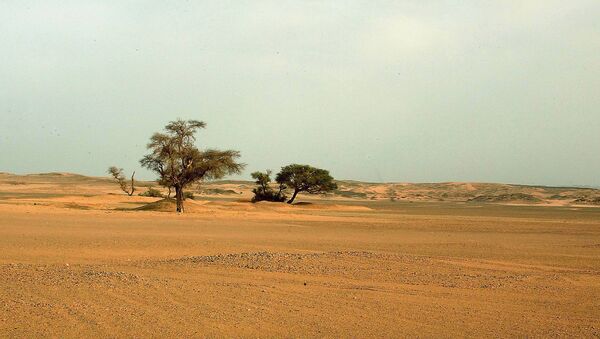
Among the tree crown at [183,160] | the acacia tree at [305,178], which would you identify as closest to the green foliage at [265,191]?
the acacia tree at [305,178]

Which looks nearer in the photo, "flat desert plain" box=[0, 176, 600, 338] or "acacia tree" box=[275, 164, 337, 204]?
"flat desert plain" box=[0, 176, 600, 338]

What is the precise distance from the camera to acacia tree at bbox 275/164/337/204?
65500 millimetres

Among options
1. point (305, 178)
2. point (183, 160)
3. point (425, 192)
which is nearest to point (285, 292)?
point (183, 160)

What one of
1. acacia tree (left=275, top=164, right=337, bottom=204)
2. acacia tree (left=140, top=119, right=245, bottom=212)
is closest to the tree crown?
acacia tree (left=140, top=119, right=245, bottom=212)

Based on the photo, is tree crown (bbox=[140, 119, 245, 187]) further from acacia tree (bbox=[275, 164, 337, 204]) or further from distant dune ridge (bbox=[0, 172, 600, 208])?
distant dune ridge (bbox=[0, 172, 600, 208])

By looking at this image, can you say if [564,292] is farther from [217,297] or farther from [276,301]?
[217,297]

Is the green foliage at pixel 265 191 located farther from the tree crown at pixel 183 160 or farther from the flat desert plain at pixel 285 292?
the flat desert plain at pixel 285 292

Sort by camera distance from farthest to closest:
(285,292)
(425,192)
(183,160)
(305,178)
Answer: (425,192)
(305,178)
(183,160)
(285,292)

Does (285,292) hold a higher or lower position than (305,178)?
lower

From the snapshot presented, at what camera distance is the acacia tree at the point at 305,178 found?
65500 mm

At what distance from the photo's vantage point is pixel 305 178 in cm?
6550

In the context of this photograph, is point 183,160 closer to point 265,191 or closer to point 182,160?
point 182,160

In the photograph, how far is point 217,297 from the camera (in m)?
9.14

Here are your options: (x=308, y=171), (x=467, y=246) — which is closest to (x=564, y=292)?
(x=467, y=246)
